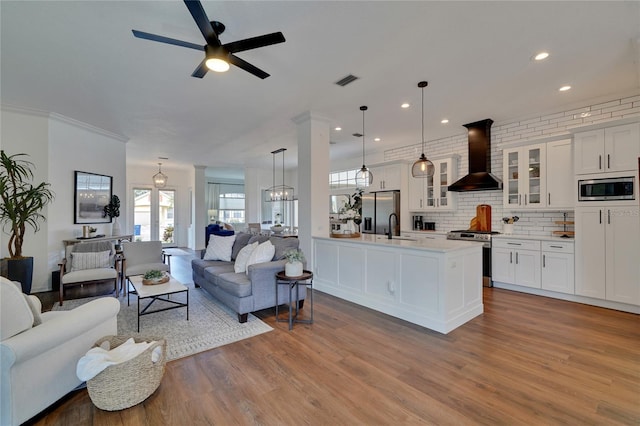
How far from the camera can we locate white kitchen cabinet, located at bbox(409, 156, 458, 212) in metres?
5.78

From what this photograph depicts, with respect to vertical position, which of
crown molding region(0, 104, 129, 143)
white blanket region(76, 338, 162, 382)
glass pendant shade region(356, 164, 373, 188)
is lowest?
white blanket region(76, 338, 162, 382)

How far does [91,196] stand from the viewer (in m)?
5.47

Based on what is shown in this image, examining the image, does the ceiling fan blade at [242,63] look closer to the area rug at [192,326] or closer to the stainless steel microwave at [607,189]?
the area rug at [192,326]

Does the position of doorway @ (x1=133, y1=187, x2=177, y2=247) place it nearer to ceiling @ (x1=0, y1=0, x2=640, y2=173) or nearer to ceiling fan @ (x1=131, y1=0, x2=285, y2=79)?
ceiling @ (x1=0, y1=0, x2=640, y2=173)

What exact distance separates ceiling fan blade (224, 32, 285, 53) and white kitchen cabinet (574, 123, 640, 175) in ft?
14.6

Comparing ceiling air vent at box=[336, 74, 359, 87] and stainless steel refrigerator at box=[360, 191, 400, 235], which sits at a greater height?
ceiling air vent at box=[336, 74, 359, 87]

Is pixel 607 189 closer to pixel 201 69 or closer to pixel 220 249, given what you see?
pixel 201 69

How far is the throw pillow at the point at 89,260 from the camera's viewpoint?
4273mm

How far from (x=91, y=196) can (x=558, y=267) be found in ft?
27.0

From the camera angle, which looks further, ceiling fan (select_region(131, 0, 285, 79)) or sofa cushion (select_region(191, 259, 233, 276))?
sofa cushion (select_region(191, 259, 233, 276))

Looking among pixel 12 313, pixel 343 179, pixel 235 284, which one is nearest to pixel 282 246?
pixel 235 284

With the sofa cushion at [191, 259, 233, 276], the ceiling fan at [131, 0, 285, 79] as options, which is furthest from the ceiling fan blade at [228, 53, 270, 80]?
the sofa cushion at [191, 259, 233, 276]

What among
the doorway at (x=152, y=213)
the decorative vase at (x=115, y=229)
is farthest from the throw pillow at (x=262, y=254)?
the doorway at (x=152, y=213)

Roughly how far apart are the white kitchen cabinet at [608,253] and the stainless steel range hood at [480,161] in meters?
1.32
